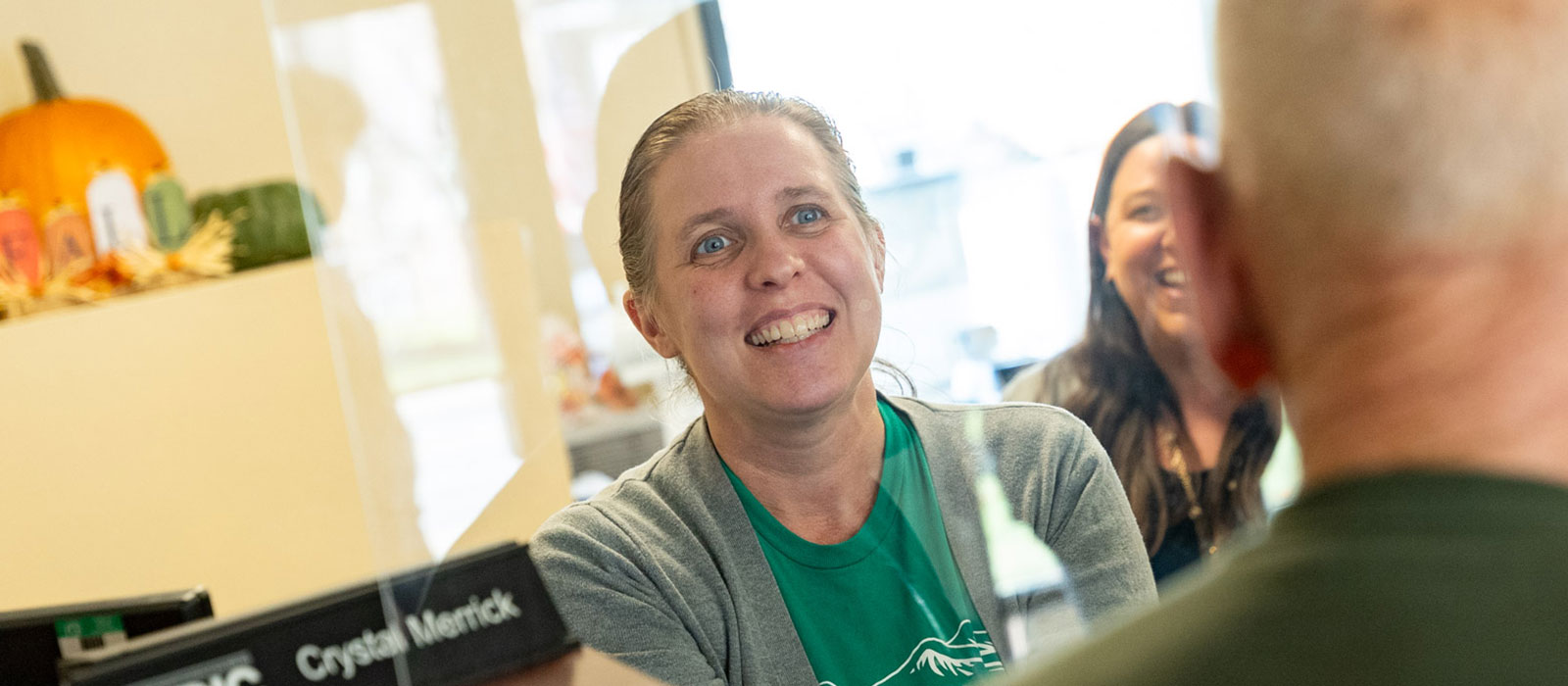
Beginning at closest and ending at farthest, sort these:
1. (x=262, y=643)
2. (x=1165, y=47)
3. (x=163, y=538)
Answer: (x=1165, y=47) → (x=262, y=643) → (x=163, y=538)

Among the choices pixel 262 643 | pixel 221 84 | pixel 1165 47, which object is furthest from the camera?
pixel 221 84

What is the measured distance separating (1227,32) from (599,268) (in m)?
0.37

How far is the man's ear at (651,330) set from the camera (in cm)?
65

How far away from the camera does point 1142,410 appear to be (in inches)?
20.2

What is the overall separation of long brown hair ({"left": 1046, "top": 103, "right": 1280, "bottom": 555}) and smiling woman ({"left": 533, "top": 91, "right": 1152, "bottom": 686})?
0.5 inches

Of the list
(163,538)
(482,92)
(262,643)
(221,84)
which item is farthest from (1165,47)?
(221,84)

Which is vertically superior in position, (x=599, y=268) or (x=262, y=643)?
(x=599, y=268)

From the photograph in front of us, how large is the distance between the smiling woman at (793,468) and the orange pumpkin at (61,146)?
1.53m

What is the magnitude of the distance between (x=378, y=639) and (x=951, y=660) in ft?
0.96

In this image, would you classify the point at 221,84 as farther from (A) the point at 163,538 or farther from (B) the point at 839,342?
(B) the point at 839,342

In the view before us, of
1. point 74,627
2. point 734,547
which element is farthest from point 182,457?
point 734,547

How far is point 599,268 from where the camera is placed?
639 millimetres

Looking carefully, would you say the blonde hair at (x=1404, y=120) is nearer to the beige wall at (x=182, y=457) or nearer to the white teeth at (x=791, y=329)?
the white teeth at (x=791, y=329)

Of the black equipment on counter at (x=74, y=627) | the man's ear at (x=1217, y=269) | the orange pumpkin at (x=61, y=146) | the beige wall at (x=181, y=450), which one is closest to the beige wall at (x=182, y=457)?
the beige wall at (x=181, y=450)
